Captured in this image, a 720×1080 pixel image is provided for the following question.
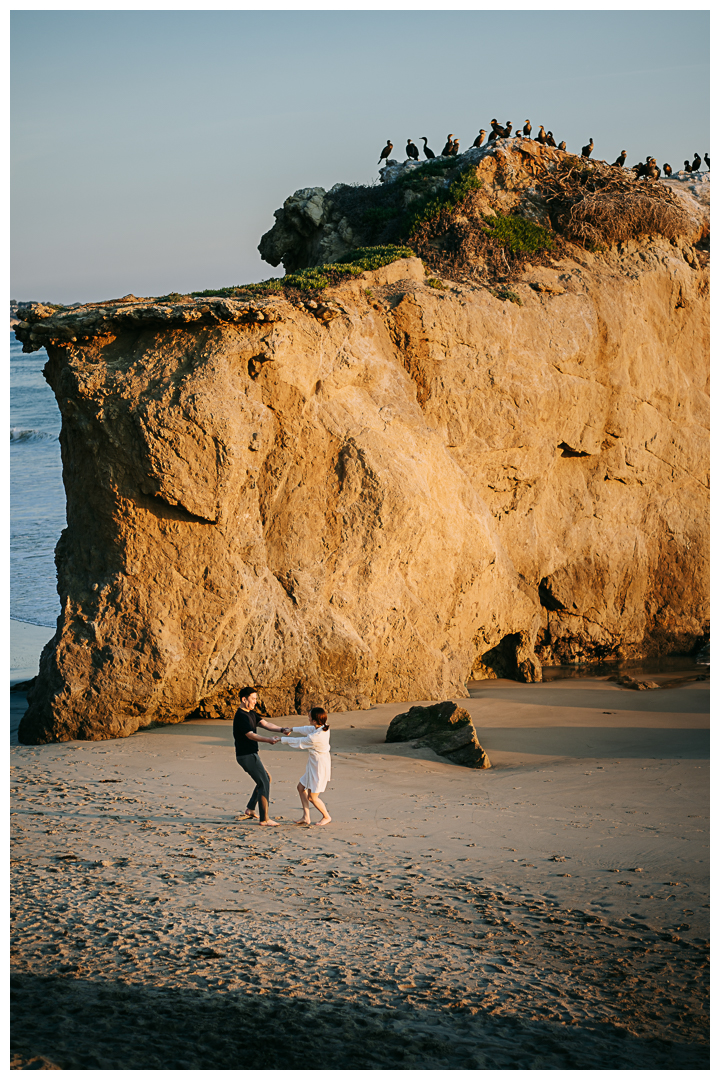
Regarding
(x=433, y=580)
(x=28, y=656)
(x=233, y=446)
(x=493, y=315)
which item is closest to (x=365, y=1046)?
(x=233, y=446)

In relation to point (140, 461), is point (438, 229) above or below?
above

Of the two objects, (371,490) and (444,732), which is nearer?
(444,732)

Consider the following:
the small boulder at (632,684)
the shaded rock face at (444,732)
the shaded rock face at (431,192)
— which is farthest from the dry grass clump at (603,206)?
the shaded rock face at (444,732)

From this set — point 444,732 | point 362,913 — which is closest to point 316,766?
point 362,913

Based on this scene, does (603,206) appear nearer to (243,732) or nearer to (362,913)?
(243,732)

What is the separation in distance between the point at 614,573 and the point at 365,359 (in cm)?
617

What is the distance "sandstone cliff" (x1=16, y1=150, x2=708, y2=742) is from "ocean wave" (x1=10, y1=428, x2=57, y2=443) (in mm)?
34403

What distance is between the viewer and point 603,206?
15.4 metres

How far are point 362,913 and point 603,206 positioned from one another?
13.1m

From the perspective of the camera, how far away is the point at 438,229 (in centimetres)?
1516

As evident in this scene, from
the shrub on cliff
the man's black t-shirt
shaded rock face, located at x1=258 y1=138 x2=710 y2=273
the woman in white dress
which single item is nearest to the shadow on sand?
the woman in white dress

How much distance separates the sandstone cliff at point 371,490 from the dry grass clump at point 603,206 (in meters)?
0.39

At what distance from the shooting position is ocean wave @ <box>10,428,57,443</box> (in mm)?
44094

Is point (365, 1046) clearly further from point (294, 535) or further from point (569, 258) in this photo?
point (569, 258)
